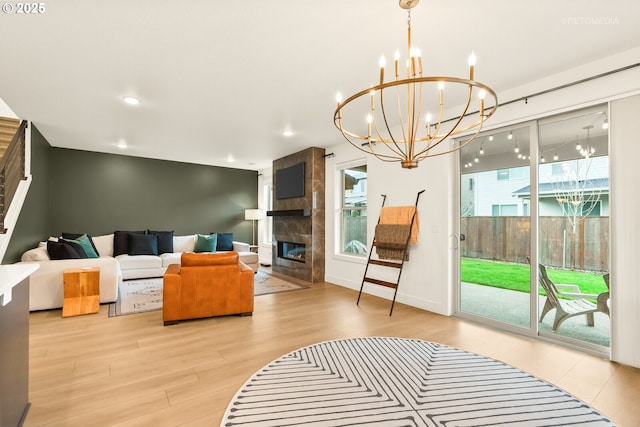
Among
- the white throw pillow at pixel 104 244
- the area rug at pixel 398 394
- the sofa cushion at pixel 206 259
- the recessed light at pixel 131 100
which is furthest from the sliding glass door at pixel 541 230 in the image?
the white throw pillow at pixel 104 244

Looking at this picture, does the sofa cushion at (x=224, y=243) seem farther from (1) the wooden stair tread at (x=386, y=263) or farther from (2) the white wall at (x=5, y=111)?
(2) the white wall at (x=5, y=111)

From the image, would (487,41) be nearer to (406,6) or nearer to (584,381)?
(406,6)

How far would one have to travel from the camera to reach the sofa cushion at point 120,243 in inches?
235

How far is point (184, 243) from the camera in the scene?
672 centimetres

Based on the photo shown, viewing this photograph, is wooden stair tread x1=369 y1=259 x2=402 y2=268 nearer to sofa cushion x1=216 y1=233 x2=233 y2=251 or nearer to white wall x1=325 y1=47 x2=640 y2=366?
white wall x1=325 y1=47 x2=640 y2=366

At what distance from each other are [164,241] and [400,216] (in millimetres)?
4965

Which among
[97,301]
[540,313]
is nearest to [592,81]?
[540,313]

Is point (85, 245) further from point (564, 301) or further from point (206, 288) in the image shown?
point (564, 301)

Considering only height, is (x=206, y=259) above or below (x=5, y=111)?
below

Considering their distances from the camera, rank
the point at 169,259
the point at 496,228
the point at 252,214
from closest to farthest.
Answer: the point at 496,228 < the point at 169,259 < the point at 252,214

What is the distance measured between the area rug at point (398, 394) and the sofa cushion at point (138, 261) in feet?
14.1

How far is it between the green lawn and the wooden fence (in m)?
0.06

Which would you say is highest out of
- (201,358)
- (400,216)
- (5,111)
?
(5,111)

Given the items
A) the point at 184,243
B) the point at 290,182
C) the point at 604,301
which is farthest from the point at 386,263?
the point at 184,243
